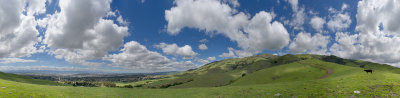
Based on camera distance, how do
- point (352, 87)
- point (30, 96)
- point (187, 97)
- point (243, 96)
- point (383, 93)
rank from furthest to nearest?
point (187, 97)
point (243, 96)
point (352, 87)
point (30, 96)
point (383, 93)

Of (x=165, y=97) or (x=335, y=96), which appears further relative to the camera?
(x=165, y=97)

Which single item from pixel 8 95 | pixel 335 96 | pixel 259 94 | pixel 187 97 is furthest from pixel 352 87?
pixel 8 95

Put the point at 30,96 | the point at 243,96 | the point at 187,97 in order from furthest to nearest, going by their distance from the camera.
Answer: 1. the point at 187,97
2. the point at 243,96
3. the point at 30,96

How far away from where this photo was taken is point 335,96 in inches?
1145

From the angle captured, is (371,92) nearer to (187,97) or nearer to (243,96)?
(243,96)

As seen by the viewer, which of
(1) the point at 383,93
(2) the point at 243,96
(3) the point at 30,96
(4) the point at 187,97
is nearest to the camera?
(1) the point at 383,93

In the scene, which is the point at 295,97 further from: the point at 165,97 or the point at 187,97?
the point at 165,97

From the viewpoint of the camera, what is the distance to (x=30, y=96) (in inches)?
1172

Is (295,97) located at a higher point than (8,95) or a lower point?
lower

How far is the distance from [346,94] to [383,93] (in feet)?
17.0

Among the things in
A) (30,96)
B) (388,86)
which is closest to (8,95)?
(30,96)

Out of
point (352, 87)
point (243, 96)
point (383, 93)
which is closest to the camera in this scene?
point (383, 93)

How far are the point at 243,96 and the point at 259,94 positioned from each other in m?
3.71

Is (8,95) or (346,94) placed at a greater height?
(8,95)
